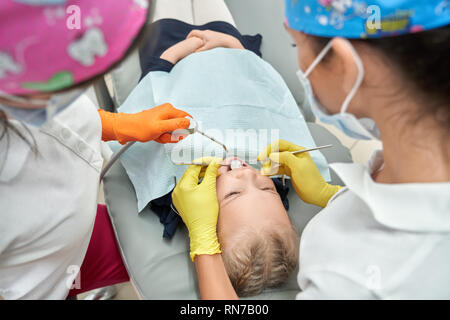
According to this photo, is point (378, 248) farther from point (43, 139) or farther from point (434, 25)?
point (43, 139)

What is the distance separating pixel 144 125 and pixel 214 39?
2.13 ft

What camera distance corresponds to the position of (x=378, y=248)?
66 centimetres

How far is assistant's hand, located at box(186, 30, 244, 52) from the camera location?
60.9 inches

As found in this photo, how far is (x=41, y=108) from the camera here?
1.68 ft

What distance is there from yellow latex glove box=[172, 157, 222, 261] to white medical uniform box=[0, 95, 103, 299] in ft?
0.88

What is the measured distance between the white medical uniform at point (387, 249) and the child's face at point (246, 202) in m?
0.32

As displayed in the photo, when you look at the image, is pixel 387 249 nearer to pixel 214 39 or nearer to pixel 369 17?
pixel 369 17

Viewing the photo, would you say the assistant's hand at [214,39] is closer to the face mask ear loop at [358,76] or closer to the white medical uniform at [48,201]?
the white medical uniform at [48,201]

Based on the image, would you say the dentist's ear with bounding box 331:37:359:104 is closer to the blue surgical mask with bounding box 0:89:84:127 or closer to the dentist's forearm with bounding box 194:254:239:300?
the blue surgical mask with bounding box 0:89:84:127

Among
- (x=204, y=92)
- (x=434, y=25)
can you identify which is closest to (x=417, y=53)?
(x=434, y=25)

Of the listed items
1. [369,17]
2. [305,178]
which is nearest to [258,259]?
[305,178]

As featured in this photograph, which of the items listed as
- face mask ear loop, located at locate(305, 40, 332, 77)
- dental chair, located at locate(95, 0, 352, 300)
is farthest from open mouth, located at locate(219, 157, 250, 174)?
face mask ear loop, located at locate(305, 40, 332, 77)

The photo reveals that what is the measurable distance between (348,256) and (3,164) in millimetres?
730

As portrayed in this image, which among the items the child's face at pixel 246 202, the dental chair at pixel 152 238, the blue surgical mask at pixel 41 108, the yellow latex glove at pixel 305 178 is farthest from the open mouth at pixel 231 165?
the blue surgical mask at pixel 41 108
